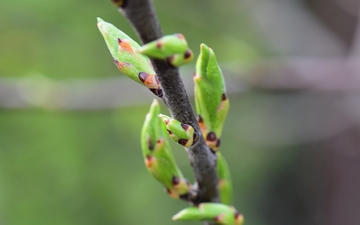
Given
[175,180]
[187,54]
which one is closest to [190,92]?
[175,180]

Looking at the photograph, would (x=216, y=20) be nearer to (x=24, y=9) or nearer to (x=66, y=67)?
(x=66, y=67)

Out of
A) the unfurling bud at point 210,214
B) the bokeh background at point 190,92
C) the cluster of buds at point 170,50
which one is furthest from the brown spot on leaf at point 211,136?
the bokeh background at point 190,92

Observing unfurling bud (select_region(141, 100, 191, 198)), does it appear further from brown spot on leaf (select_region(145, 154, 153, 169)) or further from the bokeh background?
the bokeh background

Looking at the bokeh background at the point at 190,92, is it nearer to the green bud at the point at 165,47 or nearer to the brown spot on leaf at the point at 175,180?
the brown spot on leaf at the point at 175,180

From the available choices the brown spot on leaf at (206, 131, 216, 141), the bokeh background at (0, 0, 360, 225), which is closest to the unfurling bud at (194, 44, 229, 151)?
the brown spot on leaf at (206, 131, 216, 141)

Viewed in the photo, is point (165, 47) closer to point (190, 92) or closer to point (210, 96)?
point (210, 96)

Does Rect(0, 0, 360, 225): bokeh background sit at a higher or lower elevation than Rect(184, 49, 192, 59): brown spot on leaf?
lower

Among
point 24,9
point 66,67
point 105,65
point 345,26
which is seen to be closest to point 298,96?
point 345,26
